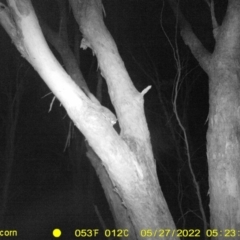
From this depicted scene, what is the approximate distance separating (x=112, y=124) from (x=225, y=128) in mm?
1157

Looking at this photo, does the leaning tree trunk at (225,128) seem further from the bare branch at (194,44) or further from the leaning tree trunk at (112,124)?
the leaning tree trunk at (112,124)

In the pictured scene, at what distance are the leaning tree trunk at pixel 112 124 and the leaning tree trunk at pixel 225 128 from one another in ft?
2.03

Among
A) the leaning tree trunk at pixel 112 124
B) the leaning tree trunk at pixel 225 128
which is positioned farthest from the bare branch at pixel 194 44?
the leaning tree trunk at pixel 112 124

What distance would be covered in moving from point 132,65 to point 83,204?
5.62 m

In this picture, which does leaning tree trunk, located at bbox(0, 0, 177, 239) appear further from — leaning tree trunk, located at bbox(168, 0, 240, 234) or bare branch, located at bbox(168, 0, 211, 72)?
bare branch, located at bbox(168, 0, 211, 72)

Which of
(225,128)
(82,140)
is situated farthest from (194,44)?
(82,140)

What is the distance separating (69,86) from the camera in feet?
9.56

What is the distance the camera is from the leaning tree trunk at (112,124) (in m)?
2.83

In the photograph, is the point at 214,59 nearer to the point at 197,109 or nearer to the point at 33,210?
the point at 197,109

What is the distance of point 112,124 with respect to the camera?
3.03 m

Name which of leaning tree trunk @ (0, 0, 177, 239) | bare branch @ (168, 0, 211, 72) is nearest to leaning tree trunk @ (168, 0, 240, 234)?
bare branch @ (168, 0, 211, 72)

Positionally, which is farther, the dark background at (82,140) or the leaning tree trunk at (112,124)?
the dark background at (82,140)

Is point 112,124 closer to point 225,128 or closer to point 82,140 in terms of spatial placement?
point 225,128

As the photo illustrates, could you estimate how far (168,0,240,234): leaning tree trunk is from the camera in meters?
3.27
